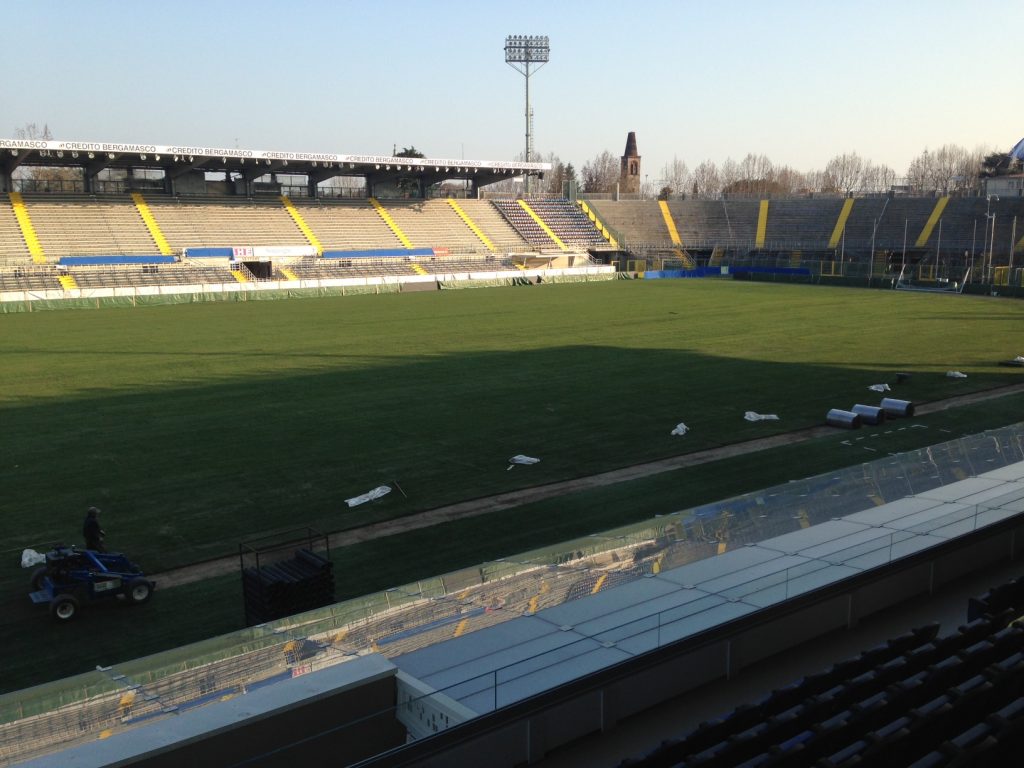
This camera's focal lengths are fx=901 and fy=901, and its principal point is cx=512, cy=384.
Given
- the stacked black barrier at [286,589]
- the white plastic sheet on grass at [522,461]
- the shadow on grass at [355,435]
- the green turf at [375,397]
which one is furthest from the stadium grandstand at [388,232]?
the stacked black barrier at [286,589]

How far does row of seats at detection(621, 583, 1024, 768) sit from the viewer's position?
5.35 meters

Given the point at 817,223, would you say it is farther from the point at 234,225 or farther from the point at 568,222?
the point at 234,225

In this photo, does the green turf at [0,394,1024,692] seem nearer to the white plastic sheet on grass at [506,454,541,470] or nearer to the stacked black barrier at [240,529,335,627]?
the stacked black barrier at [240,529,335,627]

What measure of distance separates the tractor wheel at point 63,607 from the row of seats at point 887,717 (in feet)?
26.1

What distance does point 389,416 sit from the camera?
Result: 2117 cm

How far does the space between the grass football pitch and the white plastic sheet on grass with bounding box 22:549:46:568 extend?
0.92ft

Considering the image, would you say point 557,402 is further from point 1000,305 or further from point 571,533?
point 1000,305

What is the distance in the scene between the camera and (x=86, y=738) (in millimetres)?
5879

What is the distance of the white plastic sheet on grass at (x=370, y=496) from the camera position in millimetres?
14906

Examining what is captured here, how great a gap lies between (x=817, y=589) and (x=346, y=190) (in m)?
72.8

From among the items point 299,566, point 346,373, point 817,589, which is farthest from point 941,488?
point 346,373

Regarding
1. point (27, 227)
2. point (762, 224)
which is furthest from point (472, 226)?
point (27, 227)

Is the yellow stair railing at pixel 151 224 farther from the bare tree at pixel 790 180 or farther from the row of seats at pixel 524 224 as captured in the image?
the bare tree at pixel 790 180

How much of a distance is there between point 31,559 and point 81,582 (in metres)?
1.97
